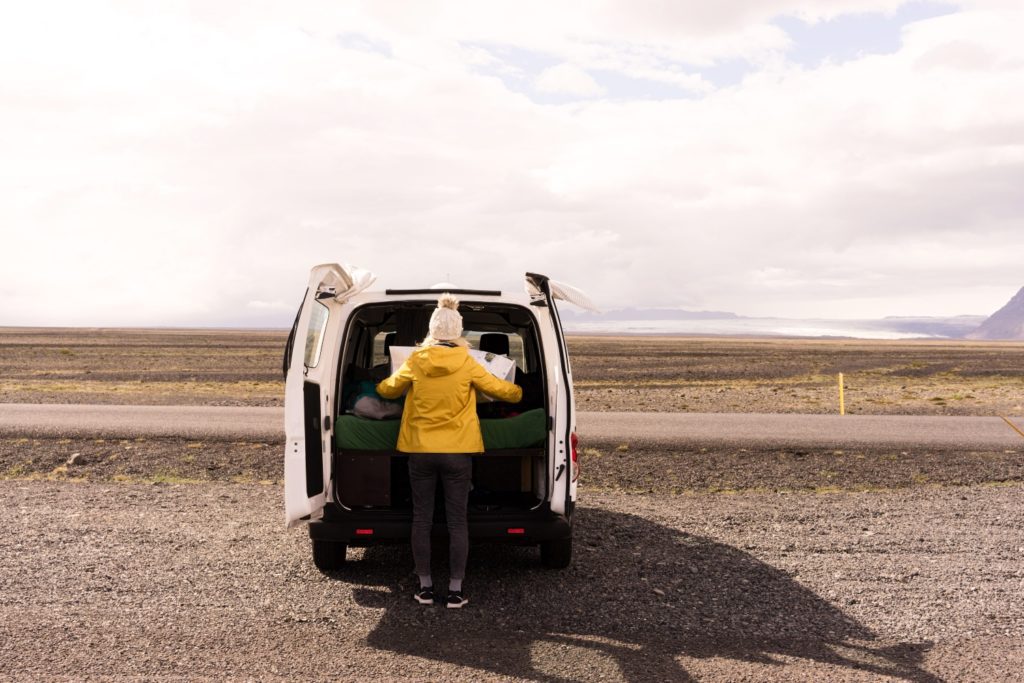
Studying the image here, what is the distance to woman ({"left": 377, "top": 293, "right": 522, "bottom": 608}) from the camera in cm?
562

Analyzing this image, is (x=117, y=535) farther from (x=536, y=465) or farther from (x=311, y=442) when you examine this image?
(x=536, y=465)

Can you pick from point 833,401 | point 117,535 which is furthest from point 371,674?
point 833,401

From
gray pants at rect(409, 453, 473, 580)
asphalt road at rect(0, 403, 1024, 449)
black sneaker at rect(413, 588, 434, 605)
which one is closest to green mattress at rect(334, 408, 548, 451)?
gray pants at rect(409, 453, 473, 580)

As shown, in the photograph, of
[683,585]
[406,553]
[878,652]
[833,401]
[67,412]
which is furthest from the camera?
[833,401]

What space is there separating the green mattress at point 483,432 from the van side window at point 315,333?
46cm

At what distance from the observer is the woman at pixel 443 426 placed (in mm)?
5617

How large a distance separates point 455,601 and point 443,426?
1.12m

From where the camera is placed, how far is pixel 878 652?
16.0 ft

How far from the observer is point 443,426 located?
5.64 m

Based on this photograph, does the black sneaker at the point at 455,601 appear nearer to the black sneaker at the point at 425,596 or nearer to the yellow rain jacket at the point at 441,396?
the black sneaker at the point at 425,596

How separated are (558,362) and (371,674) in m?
2.50


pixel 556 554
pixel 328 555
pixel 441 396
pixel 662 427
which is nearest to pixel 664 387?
pixel 662 427

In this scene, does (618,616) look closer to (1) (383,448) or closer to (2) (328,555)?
(1) (383,448)

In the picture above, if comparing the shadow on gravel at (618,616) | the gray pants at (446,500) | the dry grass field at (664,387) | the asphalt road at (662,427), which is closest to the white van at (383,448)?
the gray pants at (446,500)
